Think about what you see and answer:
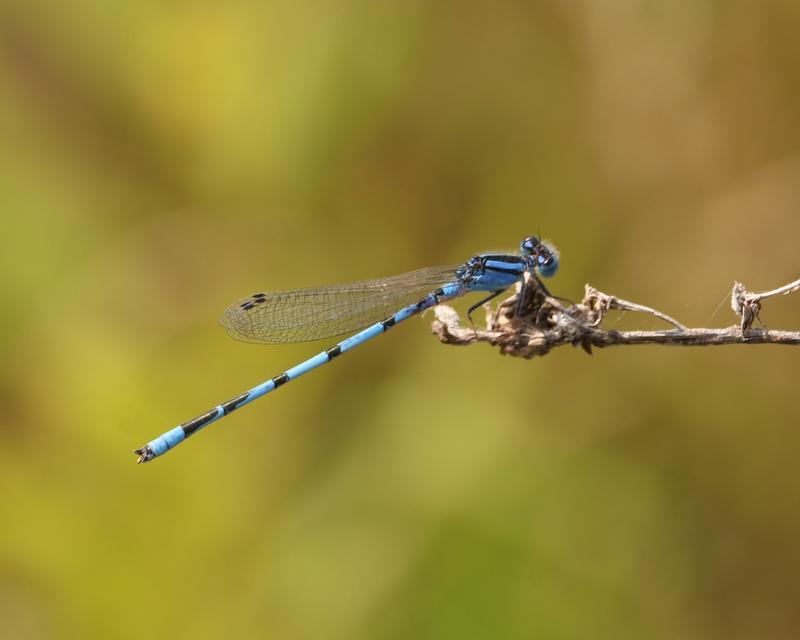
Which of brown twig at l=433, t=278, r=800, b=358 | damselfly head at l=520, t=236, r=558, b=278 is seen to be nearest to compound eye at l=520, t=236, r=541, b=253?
damselfly head at l=520, t=236, r=558, b=278

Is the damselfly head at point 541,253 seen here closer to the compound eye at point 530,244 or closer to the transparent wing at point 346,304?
the compound eye at point 530,244

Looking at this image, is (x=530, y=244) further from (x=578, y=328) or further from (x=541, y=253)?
(x=578, y=328)

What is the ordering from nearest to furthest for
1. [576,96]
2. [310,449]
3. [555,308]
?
[555,308]
[310,449]
[576,96]

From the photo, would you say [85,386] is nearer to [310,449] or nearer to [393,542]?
[310,449]

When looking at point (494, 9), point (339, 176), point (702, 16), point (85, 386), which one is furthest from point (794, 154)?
point (85, 386)

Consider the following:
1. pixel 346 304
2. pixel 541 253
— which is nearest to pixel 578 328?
pixel 541 253

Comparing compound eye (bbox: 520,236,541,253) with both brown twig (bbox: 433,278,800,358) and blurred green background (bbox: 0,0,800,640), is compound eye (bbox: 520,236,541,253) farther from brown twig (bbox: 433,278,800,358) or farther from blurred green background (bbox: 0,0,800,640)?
brown twig (bbox: 433,278,800,358)

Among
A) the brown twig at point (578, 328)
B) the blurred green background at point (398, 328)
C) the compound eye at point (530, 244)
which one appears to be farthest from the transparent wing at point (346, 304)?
the brown twig at point (578, 328)
